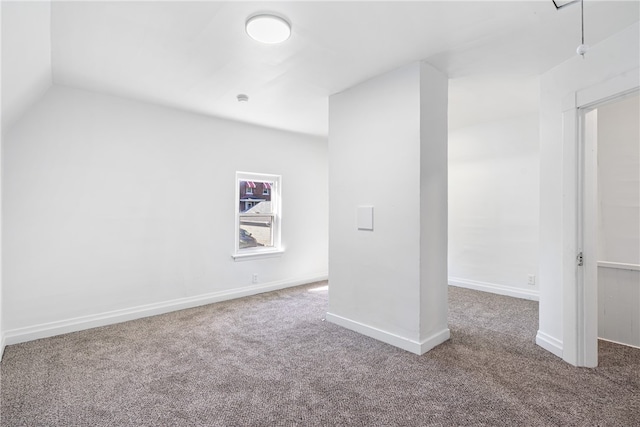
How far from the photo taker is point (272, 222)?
5.12 meters

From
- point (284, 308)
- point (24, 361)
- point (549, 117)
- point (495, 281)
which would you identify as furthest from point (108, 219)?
point (495, 281)

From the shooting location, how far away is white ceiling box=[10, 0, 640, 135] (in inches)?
79.9

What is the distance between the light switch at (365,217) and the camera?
10.2ft

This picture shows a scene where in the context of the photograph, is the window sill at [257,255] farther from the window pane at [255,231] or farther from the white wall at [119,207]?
the window pane at [255,231]

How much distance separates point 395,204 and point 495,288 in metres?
2.81

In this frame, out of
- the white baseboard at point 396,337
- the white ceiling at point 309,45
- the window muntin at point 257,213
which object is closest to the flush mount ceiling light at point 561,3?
the white ceiling at point 309,45

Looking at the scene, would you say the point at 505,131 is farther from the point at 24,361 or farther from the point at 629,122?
the point at 24,361

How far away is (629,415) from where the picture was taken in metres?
1.89

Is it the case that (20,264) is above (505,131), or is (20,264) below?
below

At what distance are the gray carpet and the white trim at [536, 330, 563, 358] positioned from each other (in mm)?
61

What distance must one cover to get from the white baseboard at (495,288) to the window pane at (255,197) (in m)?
3.21

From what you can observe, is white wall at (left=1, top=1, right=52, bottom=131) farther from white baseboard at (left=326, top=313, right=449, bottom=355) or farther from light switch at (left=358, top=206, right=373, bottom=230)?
white baseboard at (left=326, top=313, right=449, bottom=355)

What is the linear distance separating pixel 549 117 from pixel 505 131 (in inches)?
77.1

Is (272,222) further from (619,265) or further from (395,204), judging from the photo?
(619,265)
